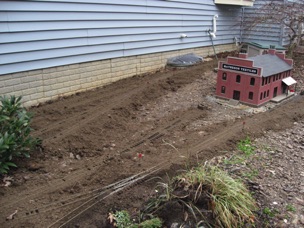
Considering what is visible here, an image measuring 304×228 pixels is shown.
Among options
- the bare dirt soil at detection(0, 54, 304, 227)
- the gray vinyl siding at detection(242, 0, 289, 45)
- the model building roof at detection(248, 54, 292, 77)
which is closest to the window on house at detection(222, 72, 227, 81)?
the bare dirt soil at detection(0, 54, 304, 227)

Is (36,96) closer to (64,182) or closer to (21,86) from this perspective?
(21,86)

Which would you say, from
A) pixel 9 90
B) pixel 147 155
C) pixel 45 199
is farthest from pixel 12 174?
pixel 9 90

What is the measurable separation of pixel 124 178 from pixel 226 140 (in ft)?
6.07

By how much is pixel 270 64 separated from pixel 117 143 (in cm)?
413

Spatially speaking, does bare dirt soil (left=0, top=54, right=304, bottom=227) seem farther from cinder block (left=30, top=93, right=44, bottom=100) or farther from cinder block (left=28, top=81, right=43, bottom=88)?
cinder block (left=28, top=81, right=43, bottom=88)

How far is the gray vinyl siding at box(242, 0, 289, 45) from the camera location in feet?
41.8

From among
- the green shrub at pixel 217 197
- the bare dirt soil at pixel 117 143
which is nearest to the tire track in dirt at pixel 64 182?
the bare dirt soil at pixel 117 143

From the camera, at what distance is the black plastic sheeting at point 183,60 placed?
995 centimetres

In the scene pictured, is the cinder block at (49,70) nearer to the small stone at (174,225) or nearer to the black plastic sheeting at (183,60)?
the black plastic sheeting at (183,60)

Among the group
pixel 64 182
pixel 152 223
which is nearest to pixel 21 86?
pixel 64 182

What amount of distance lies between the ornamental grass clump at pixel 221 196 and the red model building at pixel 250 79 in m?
3.71

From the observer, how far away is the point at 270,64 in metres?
7.18

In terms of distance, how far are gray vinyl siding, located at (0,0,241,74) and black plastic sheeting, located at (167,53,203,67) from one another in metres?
0.34

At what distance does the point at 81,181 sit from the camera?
152 inches
